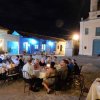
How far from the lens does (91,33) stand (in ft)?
91.8

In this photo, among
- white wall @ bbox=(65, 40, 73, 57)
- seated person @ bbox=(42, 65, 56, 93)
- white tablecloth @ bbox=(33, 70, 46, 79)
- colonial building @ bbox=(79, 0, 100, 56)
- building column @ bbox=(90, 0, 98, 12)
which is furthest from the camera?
white wall @ bbox=(65, 40, 73, 57)

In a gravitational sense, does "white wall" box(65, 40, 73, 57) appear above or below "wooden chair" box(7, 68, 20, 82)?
above

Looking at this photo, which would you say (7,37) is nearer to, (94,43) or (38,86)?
(94,43)

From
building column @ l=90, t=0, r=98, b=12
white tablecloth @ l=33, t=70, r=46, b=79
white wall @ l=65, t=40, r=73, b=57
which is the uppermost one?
building column @ l=90, t=0, r=98, b=12

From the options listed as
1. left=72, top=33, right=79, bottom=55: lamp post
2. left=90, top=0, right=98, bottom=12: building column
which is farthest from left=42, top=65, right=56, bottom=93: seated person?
left=90, top=0, right=98, bottom=12: building column

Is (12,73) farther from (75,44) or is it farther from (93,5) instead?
(75,44)

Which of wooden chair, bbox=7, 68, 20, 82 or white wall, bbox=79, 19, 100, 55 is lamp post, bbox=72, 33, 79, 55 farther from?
wooden chair, bbox=7, 68, 20, 82

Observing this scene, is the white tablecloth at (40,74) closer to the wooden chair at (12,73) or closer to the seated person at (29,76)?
the seated person at (29,76)

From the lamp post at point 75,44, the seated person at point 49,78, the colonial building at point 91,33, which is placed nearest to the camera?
the seated person at point 49,78

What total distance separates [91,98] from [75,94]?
6.26 ft

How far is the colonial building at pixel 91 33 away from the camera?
2734 cm

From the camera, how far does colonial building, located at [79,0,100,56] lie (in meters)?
27.3

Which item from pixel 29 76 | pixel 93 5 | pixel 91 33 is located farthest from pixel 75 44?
pixel 29 76

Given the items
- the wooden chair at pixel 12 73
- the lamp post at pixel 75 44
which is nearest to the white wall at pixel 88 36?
the lamp post at pixel 75 44
